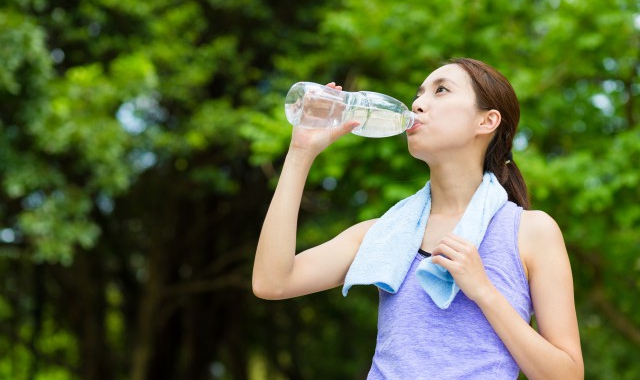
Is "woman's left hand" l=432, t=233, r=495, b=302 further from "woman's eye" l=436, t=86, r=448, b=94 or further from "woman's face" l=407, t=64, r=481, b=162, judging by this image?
"woman's eye" l=436, t=86, r=448, b=94

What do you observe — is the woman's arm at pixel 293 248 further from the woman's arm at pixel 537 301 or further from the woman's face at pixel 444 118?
the woman's arm at pixel 537 301

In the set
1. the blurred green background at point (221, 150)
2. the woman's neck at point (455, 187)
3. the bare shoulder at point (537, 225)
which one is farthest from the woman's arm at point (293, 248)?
the blurred green background at point (221, 150)

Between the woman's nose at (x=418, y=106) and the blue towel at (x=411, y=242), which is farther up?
the woman's nose at (x=418, y=106)

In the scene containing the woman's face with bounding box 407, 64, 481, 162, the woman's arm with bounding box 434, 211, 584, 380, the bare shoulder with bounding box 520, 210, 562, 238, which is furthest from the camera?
the woman's face with bounding box 407, 64, 481, 162

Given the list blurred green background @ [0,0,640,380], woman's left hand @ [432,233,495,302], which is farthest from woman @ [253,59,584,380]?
blurred green background @ [0,0,640,380]

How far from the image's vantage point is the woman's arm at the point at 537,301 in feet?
5.23

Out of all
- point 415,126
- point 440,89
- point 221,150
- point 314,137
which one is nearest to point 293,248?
point 314,137

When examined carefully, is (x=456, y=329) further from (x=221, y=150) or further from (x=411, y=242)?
(x=221, y=150)

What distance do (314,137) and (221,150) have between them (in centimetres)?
704

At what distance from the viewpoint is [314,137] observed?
186cm

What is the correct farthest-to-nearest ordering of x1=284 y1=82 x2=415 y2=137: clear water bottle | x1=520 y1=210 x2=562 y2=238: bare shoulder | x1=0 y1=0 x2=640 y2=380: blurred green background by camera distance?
x1=0 y1=0 x2=640 y2=380: blurred green background
x1=284 y1=82 x2=415 y2=137: clear water bottle
x1=520 y1=210 x2=562 y2=238: bare shoulder

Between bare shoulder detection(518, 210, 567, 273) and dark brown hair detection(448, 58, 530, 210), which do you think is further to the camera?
dark brown hair detection(448, 58, 530, 210)

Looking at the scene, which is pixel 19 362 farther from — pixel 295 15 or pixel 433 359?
pixel 433 359

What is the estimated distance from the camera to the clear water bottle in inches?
76.3
